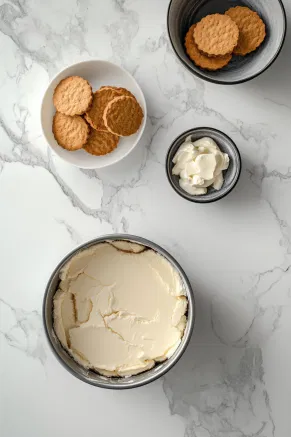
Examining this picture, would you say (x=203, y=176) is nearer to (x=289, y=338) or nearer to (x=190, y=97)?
(x=190, y=97)

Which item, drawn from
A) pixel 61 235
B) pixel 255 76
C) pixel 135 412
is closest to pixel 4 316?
pixel 61 235

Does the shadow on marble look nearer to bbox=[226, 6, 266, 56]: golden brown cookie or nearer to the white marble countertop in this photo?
the white marble countertop

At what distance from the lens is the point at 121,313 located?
1234 millimetres

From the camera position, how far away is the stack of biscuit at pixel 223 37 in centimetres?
123

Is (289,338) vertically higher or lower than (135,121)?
lower

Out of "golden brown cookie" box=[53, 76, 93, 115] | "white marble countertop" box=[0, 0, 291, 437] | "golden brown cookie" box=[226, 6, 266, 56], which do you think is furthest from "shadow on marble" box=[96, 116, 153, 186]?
"golden brown cookie" box=[226, 6, 266, 56]

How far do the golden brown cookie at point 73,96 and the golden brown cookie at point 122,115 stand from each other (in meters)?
0.05

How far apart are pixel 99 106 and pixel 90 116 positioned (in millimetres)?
28

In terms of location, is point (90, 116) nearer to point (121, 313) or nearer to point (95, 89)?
point (95, 89)

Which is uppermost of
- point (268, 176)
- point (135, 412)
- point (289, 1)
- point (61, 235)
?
point (289, 1)

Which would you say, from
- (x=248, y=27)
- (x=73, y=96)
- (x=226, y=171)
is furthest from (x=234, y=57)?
(x=73, y=96)

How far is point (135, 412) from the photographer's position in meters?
1.33

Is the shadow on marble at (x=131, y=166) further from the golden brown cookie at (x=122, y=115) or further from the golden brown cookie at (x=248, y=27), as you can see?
the golden brown cookie at (x=248, y=27)

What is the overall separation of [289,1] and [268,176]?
14.1 inches
